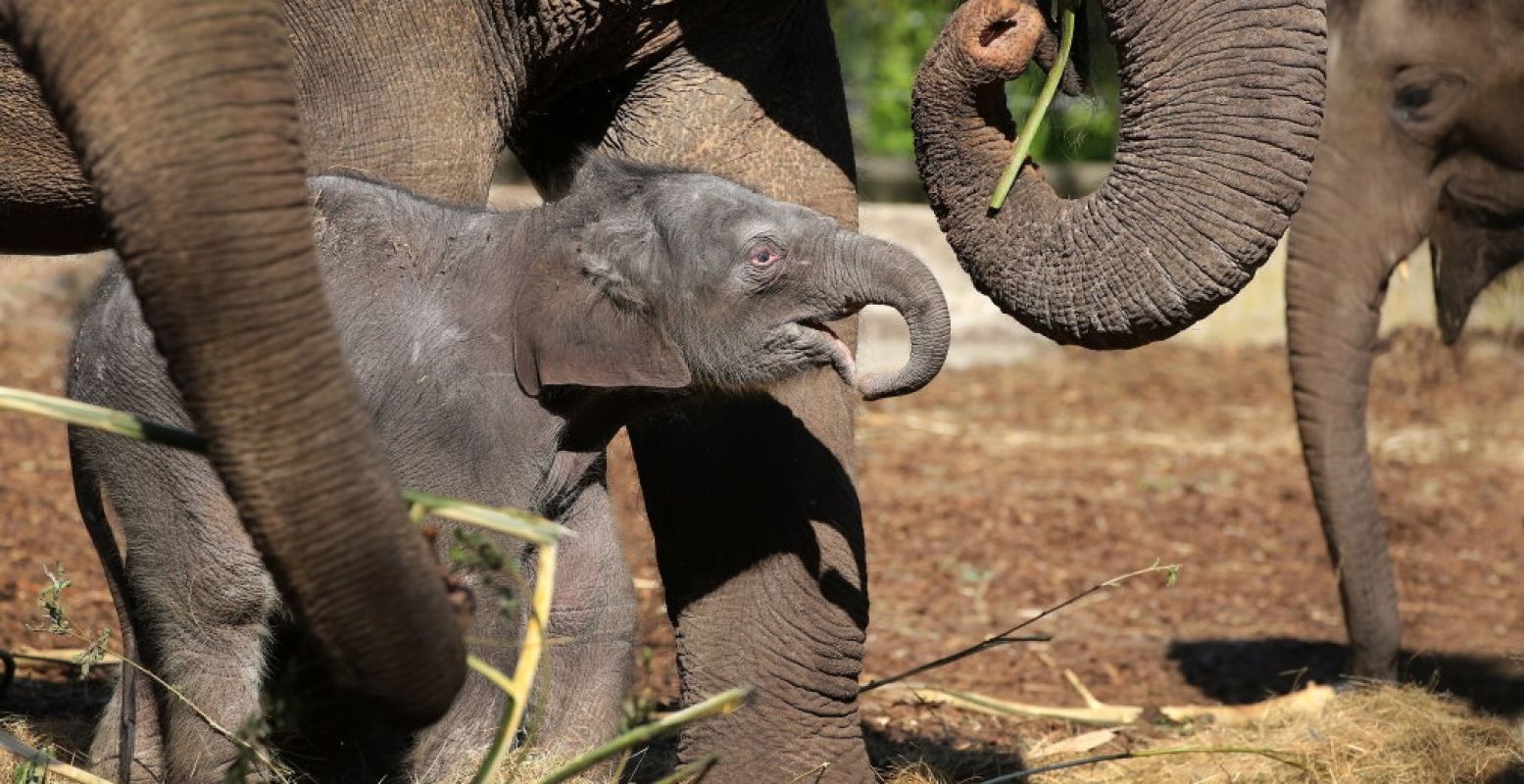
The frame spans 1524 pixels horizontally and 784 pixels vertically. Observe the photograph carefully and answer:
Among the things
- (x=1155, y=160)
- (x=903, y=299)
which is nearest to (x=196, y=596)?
(x=903, y=299)

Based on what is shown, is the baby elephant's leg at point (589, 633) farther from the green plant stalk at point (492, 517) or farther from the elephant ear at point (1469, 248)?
the elephant ear at point (1469, 248)

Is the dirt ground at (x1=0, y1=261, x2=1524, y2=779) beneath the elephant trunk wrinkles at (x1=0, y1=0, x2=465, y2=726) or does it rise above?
beneath

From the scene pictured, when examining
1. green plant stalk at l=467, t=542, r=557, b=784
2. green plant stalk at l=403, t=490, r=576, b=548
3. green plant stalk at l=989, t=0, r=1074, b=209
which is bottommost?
green plant stalk at l=467, t=542, r=557, b=784

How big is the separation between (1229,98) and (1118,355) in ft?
29.4

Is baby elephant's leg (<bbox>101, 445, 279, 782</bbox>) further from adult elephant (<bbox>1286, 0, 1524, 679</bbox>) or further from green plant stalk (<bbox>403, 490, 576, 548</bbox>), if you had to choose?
adult elephant (<bbox>1286, 0, 1524, 679</bbox>)

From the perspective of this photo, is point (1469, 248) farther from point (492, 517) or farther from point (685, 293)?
point (492, 517)

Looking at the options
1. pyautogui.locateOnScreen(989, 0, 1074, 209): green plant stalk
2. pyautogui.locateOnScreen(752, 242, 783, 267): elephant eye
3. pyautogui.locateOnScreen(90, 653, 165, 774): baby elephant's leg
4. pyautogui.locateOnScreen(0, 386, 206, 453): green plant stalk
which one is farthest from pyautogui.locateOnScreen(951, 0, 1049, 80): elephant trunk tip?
pyautogui.locateOnScreen(90, 653, 165, 774): baby elephant's leg

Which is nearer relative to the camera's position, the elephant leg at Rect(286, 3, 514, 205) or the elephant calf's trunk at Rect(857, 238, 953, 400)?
the elephant calf's trunk at Rect(857, 238, 953, 400)

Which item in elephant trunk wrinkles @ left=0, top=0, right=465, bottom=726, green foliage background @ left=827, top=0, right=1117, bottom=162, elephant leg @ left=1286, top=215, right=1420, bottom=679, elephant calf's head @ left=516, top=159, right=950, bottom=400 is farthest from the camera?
green foliage background @ left=827, top=0, right=1117, bottom=162

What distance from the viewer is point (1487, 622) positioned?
24.6 ft

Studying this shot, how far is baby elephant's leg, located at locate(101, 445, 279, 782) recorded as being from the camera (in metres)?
3.90

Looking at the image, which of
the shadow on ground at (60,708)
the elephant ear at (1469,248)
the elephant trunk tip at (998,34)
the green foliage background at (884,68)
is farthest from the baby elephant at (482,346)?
the green foliage background at (884,68)

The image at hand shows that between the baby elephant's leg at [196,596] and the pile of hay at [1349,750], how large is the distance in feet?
5.16

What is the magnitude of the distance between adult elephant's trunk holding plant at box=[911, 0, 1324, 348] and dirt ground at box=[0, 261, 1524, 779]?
161 centimetres
